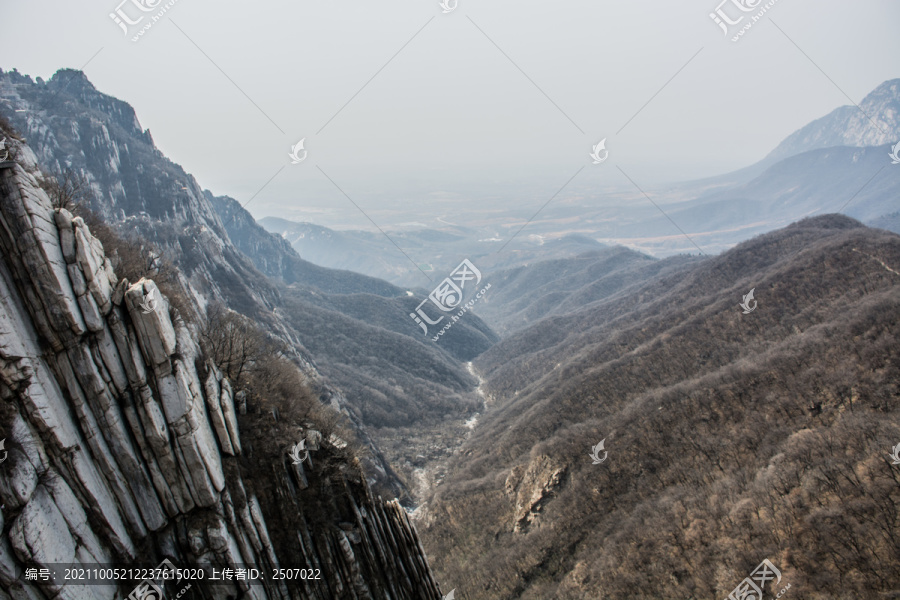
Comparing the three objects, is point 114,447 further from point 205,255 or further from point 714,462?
point 205,255

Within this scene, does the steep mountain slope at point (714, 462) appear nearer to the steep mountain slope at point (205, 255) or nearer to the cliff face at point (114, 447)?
the steep mountain slope at point (205, 255)

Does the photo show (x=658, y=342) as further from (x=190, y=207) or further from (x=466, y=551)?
(x=190, y=207)

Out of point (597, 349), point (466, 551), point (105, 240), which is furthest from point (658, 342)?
point (105, 240)

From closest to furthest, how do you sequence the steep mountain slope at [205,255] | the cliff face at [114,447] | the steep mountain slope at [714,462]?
1. the cliff face at [114,447]
2. the steep mountain slope at [714,462]
3. the steep mountain slope at [205,255]

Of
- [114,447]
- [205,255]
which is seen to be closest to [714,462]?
[114,447]

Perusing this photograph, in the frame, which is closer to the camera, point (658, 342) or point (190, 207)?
point (658, 342)

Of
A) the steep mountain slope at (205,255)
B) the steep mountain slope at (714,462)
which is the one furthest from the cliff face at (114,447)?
the steep mountain slope at (205,255)
